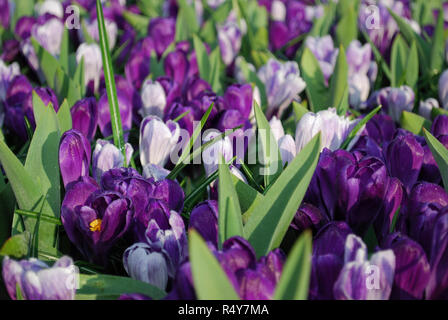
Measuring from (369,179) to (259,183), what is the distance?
35 cm

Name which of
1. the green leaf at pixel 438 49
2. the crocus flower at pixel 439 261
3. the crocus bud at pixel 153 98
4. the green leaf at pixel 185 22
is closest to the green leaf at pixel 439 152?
the crocus flower at pixel 439 261

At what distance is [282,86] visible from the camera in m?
1.84

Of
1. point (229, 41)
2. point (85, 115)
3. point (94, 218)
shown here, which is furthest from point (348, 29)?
point (94, 218)

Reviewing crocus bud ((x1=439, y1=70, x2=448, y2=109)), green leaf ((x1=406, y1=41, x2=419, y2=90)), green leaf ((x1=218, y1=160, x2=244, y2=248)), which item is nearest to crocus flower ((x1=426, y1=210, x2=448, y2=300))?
green leaf ((x1=218, y1=160, x2=244, y2=248))

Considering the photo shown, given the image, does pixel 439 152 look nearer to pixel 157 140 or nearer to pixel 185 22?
pixel 157 140

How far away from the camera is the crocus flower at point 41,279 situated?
976 mm

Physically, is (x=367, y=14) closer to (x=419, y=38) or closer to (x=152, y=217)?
(x=419, y=38)

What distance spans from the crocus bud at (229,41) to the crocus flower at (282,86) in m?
0.40

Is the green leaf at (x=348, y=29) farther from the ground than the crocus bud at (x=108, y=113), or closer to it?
farther from the ground

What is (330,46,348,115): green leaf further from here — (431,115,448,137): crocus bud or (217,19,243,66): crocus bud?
(217,19,243,66): crocus bud

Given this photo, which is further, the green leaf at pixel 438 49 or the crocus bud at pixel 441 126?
the green leaf at pixel 438 49

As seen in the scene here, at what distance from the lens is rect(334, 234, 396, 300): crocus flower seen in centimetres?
94

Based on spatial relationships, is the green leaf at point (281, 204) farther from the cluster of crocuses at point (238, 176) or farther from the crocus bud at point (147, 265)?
the crocus bud at point (147, 265)

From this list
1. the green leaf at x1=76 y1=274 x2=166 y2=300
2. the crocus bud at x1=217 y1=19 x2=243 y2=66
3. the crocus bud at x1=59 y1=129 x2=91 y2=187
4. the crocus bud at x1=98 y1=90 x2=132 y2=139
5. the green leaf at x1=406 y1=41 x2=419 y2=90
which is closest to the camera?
the green leaf at x1=76 y1=274 x2=166 y2=300
